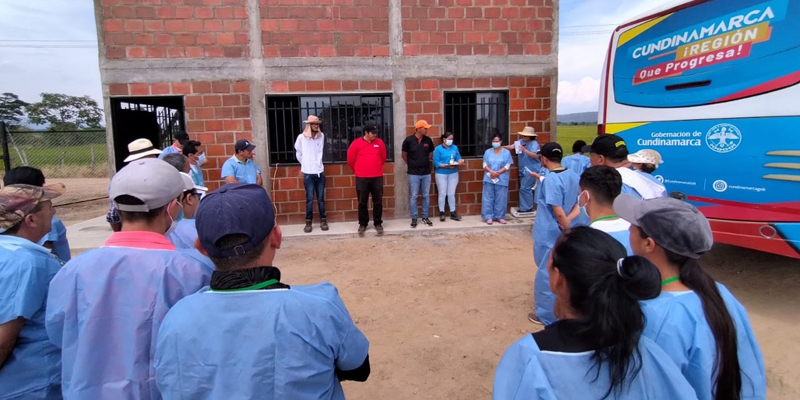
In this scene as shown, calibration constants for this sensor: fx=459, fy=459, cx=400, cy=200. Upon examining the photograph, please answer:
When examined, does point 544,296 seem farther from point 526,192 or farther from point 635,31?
point 526,192

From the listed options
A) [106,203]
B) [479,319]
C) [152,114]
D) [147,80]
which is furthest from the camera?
[106,203]

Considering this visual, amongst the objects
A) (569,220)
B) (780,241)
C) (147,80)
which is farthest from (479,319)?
(147,80)

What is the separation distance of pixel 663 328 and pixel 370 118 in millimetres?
7137

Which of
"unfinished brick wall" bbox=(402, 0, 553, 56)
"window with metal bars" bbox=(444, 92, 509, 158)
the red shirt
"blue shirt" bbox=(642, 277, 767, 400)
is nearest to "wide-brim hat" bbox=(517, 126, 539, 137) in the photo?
"window with metal bars" bbox=(444, 92, 509, 158)

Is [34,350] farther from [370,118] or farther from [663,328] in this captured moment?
[370,118]

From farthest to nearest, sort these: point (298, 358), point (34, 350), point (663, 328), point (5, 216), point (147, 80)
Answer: point (147, 80)
point (5, 216)
point (34, 350)
point (663, 328)
point (298, 358)

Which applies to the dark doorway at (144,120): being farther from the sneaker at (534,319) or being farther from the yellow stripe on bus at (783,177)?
the yellow stripe on bus at (783,177)

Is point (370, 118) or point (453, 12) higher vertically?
point (453, 12)

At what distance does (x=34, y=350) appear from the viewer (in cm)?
180

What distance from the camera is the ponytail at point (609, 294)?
1.20m

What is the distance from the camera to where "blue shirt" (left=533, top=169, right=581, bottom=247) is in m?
3.81

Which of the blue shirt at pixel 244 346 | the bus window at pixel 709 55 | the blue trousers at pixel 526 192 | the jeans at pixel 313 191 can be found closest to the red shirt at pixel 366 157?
the jeans at pixel 313 191

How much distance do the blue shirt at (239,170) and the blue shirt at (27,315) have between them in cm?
502

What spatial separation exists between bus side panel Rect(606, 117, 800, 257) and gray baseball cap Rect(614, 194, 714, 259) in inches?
119
